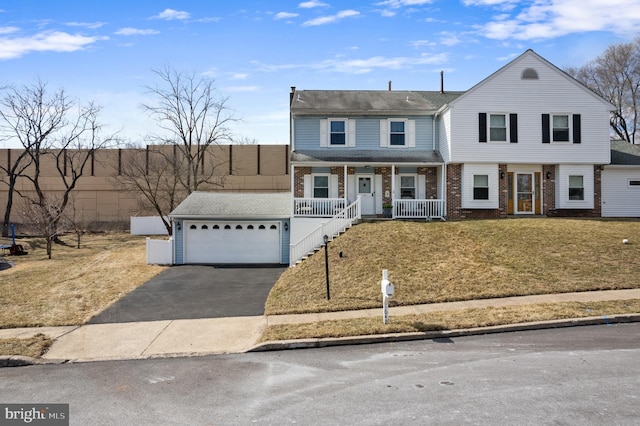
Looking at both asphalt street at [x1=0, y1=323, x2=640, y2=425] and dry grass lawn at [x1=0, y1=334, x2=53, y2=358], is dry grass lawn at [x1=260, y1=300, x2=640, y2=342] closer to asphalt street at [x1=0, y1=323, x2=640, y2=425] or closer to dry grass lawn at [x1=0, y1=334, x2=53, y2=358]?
asphalt street at [x1=0, y1=323, x2=640, y2=425]

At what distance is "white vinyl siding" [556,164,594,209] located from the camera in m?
A: 23.6

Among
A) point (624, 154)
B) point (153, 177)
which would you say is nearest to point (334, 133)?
point (624, 154)

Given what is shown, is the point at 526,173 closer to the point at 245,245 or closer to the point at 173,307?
the point at 245,245

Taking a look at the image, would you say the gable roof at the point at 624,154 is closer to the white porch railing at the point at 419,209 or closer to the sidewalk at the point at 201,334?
the white porch railing at the point at 419,209

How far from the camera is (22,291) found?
58.9ft

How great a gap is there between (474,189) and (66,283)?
18.3m

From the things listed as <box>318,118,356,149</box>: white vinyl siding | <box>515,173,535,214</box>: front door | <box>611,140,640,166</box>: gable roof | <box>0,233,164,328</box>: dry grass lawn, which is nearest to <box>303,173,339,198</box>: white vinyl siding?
<box>318,118,356,149</box>: white vinyl siding

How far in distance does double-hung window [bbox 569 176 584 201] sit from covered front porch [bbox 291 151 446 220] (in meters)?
6.22

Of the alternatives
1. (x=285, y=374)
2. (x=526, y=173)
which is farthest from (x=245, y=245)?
→ (x=285, y=374)

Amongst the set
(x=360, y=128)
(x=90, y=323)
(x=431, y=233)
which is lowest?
(x=90, y=323)

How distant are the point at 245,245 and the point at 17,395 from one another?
16387 millimetres

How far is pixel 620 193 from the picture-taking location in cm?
2450

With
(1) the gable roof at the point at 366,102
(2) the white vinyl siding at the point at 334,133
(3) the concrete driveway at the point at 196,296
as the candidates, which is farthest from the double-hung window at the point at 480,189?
(3) the concrete driveway at the point at 196,296

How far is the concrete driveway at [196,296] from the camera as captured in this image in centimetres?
1373
